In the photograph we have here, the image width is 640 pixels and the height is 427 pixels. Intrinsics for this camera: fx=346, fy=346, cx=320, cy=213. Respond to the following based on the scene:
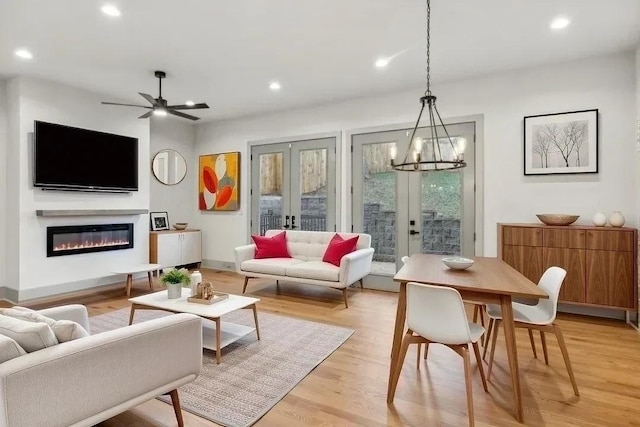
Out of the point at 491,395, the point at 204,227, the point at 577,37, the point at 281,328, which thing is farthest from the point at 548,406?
the point at 204,227

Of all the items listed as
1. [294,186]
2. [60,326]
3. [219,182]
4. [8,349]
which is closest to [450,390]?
[60,326]

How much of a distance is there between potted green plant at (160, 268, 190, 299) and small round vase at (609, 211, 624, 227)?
4.35 metres

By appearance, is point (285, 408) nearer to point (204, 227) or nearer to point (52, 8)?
point (52, 8)

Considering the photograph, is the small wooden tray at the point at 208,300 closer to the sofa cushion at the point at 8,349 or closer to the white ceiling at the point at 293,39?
the sofa cushion at the point at 8,349

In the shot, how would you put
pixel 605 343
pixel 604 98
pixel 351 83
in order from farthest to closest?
pixel 351 83, pixel 604 98, pixel 605 343

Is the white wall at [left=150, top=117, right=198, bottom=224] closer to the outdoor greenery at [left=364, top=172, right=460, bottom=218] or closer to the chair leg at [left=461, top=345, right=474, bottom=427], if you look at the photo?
the outdoor greenery at [left=364, top=172, right=460, bottom=218]

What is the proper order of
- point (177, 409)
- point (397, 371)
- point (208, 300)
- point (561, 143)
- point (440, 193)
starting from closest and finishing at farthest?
point (177, 409)
point (397, 371)
point (208, 300)
point (561, 143)
point (440, 193)

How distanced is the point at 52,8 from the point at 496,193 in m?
5.02

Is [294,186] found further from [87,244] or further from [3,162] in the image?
[3,162]

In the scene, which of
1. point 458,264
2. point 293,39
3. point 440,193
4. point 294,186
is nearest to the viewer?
point 458,264

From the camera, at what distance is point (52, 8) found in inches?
116

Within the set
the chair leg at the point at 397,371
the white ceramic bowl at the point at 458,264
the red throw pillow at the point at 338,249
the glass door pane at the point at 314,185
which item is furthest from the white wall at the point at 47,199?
the white ceramic bowl at the point at 458,264

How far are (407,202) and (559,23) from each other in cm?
257

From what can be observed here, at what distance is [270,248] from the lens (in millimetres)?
5070
